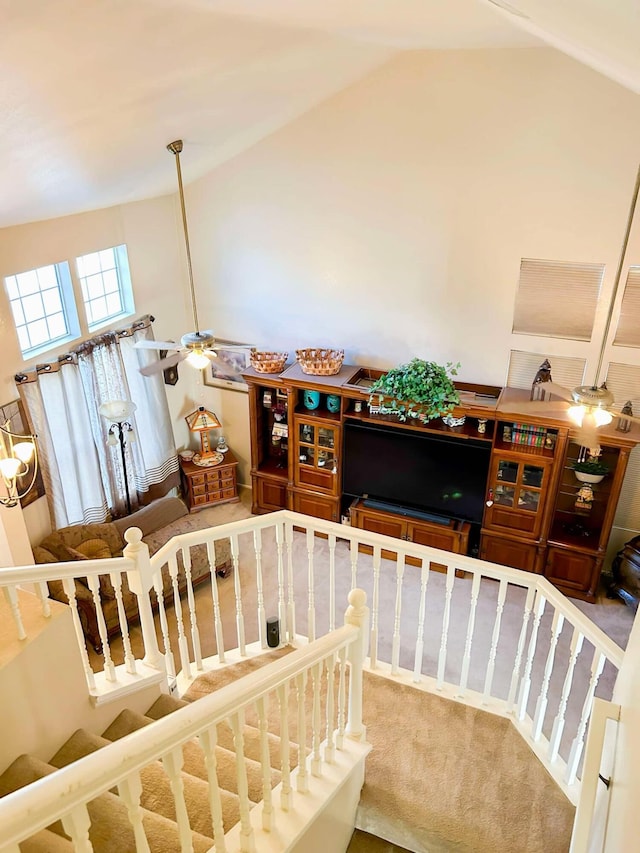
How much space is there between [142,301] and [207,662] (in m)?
3.82

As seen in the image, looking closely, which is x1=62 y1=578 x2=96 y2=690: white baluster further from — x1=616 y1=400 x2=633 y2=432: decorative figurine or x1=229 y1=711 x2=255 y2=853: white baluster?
x1=616 y1=400 x2=633 y2=432: decorative figurine

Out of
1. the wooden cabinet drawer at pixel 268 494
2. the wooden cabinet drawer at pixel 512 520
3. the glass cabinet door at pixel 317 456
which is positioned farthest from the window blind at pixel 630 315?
the wooden cabinet drawer at pixel 268 494

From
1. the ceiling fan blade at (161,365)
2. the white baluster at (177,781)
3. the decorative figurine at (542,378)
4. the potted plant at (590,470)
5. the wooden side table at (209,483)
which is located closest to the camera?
the white baluster at (177,781)

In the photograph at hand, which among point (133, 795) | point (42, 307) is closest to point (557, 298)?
point (42, 307)

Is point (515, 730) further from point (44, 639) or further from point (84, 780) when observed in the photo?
point (84, 780)

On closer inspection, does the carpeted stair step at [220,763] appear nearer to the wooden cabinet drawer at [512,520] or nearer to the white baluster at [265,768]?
the white baluster at [265,768]

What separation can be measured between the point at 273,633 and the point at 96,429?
2804 mm

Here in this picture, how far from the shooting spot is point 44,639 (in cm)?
284

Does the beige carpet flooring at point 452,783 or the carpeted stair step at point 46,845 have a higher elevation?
the carpeted stair step at point 46,845

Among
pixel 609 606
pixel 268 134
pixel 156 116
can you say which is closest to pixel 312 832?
pixel 156 116

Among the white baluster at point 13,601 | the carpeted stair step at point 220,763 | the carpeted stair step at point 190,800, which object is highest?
the white baluster at point 13,601

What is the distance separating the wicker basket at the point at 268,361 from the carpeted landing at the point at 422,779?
3.38 meters

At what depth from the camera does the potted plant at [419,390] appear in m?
5.61

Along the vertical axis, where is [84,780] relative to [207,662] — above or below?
above
